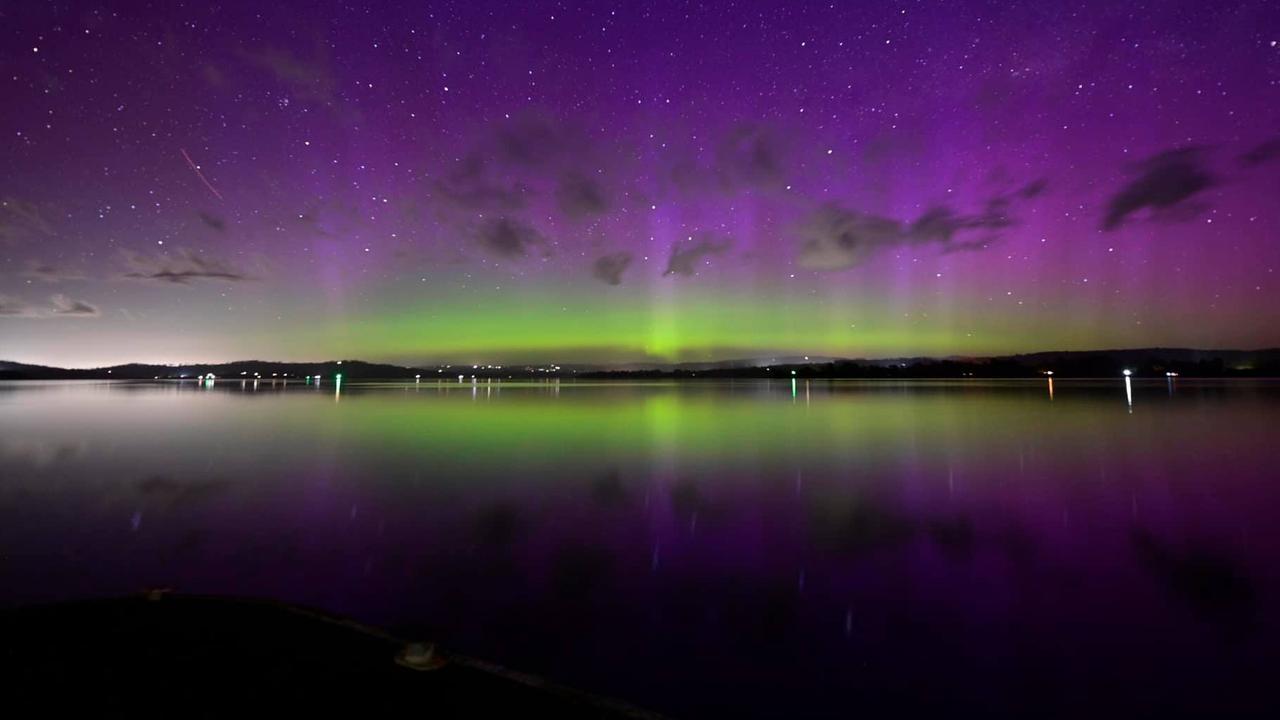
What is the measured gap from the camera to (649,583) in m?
9.05

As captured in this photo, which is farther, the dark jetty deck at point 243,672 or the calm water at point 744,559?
the calm water at point 744,559

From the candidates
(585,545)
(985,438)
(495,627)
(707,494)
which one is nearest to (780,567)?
(585,545)

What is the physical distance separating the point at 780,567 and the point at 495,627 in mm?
4670

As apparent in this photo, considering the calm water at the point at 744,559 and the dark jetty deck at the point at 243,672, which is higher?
the dark jetty deck at the point at 243,672

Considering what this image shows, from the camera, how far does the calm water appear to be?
252 inches

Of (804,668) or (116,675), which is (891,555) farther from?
(116,675)

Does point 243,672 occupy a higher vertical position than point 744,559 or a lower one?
higher

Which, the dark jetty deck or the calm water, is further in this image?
the calm water

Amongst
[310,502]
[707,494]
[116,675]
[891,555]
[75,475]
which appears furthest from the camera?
[75,475]

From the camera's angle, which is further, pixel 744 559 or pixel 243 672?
pixel 744 559

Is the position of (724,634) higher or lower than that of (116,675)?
lower

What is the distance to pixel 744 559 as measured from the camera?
10.1 metres

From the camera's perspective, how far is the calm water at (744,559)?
6398mm

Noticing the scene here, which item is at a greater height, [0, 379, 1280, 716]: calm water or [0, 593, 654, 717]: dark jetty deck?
[0, 593, 654, 717]: dark jetty deck
